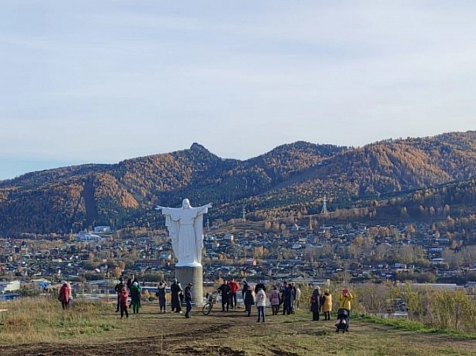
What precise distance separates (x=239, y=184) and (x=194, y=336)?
9064 cm

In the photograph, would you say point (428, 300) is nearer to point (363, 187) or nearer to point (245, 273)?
point (245, 273)

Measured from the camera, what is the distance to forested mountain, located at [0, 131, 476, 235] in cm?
9644

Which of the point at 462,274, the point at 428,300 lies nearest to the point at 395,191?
the point at 462,274

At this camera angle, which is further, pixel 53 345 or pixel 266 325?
pixel 266 325

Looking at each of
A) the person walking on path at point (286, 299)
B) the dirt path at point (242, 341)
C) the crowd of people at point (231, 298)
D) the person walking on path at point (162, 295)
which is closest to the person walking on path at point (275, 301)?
the crowd of people at point (231, 298)

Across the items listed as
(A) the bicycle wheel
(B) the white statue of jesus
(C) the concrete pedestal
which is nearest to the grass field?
(A) the bicycle wheel

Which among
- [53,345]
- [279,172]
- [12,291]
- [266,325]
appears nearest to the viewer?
[53,345]

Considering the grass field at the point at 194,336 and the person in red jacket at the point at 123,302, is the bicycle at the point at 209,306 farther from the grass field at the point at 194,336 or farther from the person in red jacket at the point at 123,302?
the person in red jacket at the point at 123,302

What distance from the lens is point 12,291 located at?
118 ft

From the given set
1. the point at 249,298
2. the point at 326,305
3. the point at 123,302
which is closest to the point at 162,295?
the point at 123,302

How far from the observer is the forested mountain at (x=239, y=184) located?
96.4m

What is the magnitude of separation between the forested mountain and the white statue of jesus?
57220mm

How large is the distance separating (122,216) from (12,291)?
2479 inches

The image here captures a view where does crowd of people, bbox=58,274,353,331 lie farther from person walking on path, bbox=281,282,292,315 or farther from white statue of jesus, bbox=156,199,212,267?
white statue of jesus, bbox=156,199,212,267
